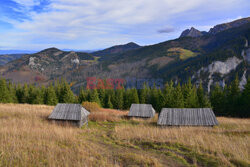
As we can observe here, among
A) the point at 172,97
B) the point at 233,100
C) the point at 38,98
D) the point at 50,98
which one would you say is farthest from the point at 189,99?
the point at 38,98

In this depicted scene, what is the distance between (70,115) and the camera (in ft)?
73.8

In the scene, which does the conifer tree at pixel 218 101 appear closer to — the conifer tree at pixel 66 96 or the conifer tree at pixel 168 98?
the conifer tree at pixel 168 98

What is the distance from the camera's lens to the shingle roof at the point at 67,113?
2208 centimetres

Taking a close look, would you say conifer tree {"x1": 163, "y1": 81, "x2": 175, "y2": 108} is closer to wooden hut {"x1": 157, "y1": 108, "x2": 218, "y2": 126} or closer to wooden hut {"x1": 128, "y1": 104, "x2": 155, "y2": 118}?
wooden hut {"x1": 128, "y1": 104, "x2": 155, "y2": 118}

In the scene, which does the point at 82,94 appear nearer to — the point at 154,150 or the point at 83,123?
the point at 83,123

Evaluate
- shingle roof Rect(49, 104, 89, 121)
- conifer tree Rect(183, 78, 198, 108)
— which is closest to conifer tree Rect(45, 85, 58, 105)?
shingle roof Rect(49, 104, 89, 121)

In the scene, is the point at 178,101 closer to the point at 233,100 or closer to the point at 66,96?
the point at 233,100

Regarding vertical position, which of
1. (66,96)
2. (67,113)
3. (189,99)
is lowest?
(66,96)

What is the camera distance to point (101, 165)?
4926mm

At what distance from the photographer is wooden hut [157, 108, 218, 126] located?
2225 centimetres

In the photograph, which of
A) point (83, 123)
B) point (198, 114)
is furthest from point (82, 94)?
point (198, 114)

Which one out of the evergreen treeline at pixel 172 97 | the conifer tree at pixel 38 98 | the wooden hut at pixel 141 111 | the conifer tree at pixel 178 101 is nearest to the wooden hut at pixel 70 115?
the wooden hut at pixel 141 111

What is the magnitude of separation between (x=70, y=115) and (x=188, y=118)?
677 inches

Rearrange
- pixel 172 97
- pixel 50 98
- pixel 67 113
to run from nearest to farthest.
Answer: pixel 67 113, pixel 172 97, pixel 50 98
